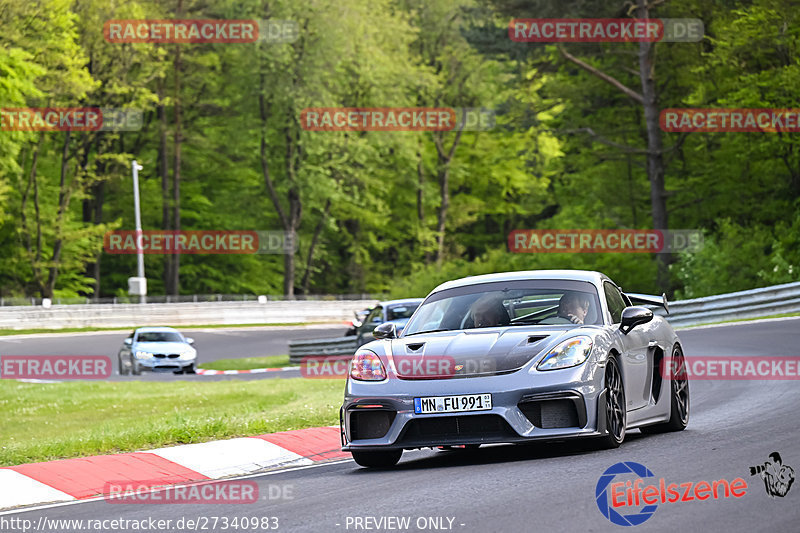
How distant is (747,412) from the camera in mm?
12703

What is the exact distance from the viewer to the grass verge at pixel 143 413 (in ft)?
41.0

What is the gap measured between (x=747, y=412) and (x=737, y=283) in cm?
2502

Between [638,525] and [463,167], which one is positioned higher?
[463,167]

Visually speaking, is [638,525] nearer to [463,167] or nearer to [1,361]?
[1,361]

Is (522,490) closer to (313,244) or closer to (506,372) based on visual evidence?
(506,372)

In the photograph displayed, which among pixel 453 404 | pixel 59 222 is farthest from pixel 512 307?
pixel 59 222

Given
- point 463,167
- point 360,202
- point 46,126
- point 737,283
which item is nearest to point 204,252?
point 360,202

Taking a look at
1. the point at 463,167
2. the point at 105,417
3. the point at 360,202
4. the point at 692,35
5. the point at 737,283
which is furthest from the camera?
the point at 463,167

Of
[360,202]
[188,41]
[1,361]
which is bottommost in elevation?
[1,361]

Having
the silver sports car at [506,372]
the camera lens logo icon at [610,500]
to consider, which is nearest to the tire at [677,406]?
the silver sports car at [506,372]

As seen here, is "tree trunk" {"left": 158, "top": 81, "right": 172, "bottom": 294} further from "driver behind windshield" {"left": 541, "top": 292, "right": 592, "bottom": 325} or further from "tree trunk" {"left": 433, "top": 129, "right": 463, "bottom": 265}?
"driver behind windshield" {"left": 541, "top": 292, "right": 592, "bottom": 325}

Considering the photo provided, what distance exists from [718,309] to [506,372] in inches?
969

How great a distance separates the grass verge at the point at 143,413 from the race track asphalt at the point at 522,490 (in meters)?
2.60

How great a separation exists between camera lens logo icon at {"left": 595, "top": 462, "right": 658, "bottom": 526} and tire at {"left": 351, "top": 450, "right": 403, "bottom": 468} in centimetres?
195
